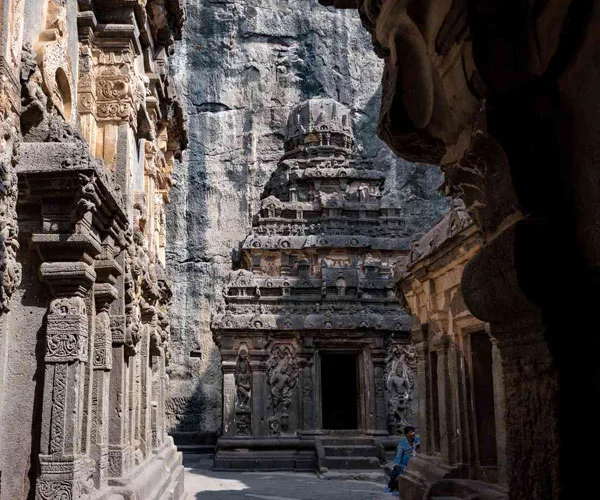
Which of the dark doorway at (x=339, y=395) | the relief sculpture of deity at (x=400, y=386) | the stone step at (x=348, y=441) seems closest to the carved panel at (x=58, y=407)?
the stone step at (x=348, y=441)

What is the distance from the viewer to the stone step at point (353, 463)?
1642 cm

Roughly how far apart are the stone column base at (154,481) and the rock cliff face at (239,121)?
1725 cm

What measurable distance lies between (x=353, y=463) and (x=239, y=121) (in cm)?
1992

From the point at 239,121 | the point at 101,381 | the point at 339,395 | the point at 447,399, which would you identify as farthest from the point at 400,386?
the point at 239,121

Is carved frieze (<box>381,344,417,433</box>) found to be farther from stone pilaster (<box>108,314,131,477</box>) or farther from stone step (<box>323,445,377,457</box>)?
stone pilaster (<box>108,314,131,477</box>)

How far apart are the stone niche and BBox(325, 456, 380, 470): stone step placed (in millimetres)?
7980

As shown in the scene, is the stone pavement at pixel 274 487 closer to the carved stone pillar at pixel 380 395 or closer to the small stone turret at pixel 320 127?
the carved stone pillar at pixel 380 395

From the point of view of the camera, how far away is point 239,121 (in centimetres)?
3256

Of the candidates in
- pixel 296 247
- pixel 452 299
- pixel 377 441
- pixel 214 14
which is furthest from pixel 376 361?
pixel 214 14

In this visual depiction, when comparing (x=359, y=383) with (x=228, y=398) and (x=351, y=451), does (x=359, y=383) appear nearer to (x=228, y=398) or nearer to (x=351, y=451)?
(x=351, y=451)

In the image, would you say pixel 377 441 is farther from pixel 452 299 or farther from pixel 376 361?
pixel 452 299

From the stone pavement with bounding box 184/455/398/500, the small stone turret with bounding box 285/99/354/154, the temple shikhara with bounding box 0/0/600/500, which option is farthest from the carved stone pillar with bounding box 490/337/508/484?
the small stone turret with bounding box 285/99/354/154

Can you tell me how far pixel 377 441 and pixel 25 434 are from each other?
12821mm

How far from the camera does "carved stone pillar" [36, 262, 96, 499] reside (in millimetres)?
5441
